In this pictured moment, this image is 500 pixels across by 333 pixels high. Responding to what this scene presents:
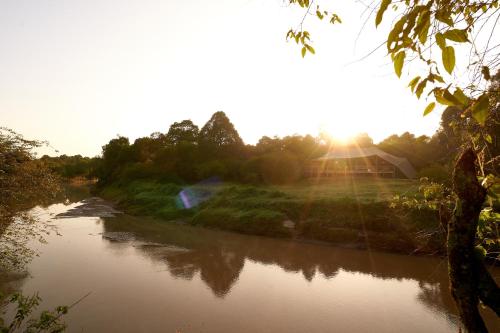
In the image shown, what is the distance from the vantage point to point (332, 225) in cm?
2306

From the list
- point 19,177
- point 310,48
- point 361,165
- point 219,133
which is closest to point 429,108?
point 310,48

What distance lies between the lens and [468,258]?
3.06m

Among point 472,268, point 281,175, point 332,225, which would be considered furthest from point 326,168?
point 472,268

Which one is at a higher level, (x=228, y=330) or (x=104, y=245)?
(x=104, y=245)

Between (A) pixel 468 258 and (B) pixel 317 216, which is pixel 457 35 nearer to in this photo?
(A) pixel 468 258

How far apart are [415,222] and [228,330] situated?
576 inches

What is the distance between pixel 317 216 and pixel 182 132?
44.8m

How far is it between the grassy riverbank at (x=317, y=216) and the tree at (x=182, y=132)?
28.3 meters

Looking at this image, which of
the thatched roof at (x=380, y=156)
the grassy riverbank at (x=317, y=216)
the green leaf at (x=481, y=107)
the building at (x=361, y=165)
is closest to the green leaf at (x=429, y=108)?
the green leaf at (x=481, y=107)

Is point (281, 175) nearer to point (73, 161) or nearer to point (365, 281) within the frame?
point (365, 281)

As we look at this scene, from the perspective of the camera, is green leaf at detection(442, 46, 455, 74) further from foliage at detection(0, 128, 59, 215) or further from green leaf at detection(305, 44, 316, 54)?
foliage at detection(0, 128, 59, 215)

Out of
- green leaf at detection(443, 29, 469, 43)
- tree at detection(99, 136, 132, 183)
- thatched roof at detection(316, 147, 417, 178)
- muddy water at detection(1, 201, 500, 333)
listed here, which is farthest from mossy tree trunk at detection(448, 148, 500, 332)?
tree at detection(99, 136, 132, 183)

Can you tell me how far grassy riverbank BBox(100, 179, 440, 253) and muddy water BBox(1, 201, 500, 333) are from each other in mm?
1327

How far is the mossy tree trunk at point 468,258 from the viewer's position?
9.91 ft
